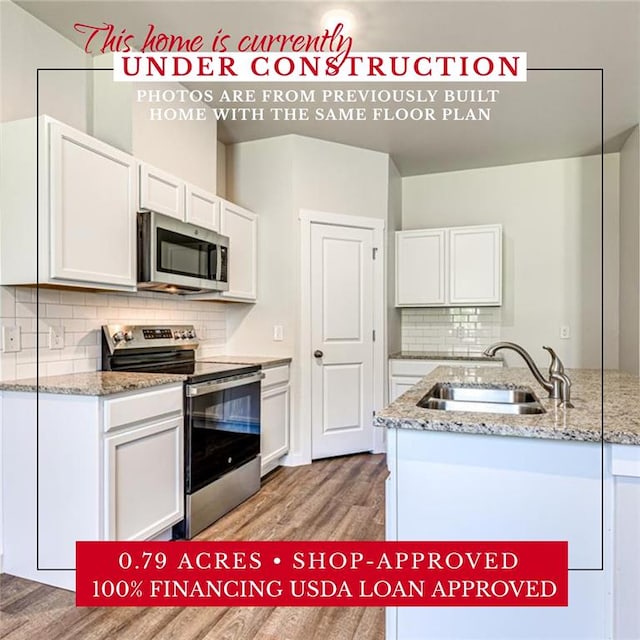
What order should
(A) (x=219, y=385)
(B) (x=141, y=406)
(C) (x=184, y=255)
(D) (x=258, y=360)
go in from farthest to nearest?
(D) (x=258, y=360)
(C) (x=184, y=255)
(A) (x=219, y=385)
(B) (x=141, y=406)

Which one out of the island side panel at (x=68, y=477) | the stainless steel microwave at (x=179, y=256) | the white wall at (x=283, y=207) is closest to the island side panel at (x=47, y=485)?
the island side panel at (x=68, y=477)

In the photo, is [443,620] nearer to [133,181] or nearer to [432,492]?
[432,492]

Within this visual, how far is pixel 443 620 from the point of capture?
1.29m

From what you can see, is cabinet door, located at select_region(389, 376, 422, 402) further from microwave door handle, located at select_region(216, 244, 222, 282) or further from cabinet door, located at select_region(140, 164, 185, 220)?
cabinet door, located at select_region(140, 164, 185, 220)

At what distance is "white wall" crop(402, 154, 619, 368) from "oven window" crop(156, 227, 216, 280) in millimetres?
2593

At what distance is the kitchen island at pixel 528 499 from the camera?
1150mm

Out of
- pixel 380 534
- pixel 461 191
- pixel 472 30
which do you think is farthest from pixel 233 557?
pixel 461 191

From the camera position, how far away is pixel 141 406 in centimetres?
198

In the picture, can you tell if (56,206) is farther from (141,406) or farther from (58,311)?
(141,406)

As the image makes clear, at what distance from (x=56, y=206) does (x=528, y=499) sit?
2018 millimetres

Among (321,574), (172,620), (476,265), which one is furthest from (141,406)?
(476,265)

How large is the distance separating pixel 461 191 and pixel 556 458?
3.67m

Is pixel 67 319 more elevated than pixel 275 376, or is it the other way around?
pixel 67 319

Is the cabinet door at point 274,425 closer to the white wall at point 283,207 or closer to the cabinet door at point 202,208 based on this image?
the white wall at point 283,207
